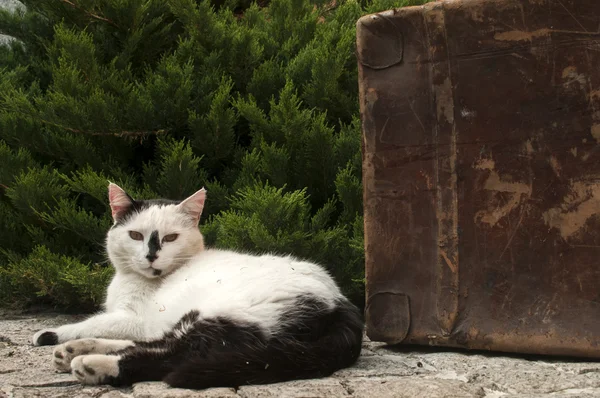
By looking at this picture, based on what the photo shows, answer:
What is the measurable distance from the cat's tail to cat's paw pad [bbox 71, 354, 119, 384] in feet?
0.57

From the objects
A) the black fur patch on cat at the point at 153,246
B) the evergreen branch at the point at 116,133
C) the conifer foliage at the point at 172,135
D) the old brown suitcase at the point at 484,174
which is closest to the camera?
the old brown suitcase at the point at 484,174

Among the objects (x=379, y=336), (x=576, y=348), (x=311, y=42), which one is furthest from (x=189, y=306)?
(x=311, y=42)

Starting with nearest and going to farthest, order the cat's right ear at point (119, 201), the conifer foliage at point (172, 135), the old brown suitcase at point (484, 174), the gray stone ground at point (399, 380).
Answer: the gray stone ground at point (399, 380), the old brown suitcase at point (484, 174), the cat's right ear at point (119, 201), the conifer foliage at point (172, 135)

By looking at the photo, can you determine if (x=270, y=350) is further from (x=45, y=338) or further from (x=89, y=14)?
(x=89, y=14)

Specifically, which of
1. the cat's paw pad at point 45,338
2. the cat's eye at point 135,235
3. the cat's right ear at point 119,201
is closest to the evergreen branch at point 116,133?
the cat's right ear at point 119,201

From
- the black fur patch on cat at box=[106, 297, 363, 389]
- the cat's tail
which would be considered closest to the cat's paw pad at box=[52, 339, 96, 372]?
the black fur patch on cat at box=[106, 297, 363, 389]

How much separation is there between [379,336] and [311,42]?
2.04 meters

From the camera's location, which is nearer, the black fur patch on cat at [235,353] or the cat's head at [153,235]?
the black fur patch on cat at [235,353]

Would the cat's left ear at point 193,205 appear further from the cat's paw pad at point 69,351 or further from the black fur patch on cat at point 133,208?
the cat's paw pad at point 69,351

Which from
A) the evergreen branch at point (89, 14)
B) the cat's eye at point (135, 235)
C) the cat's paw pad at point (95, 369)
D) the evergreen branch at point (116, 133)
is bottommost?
the cat's paw pad at point (95, 369)

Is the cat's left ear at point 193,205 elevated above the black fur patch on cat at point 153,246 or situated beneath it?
elevated above

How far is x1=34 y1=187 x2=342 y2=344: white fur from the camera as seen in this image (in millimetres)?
2312

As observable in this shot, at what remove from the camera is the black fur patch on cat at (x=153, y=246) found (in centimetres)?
278

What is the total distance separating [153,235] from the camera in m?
2.83
